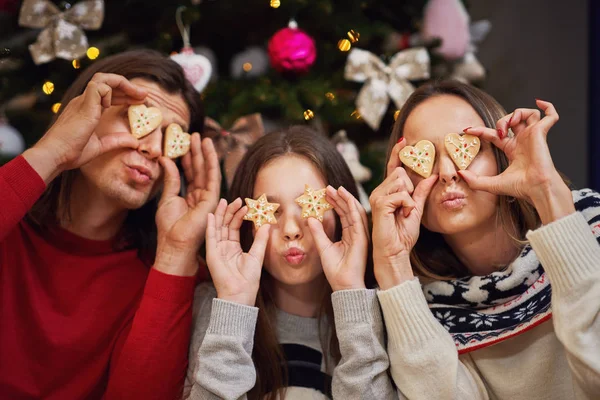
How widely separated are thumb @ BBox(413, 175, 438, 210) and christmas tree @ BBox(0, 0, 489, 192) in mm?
757

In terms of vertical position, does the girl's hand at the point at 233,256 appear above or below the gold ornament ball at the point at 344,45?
below

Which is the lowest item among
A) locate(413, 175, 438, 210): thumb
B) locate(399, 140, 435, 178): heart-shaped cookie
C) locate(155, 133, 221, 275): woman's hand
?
locate(155, 133, 221, 275): woman's hand

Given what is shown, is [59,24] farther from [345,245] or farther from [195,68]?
[345,245]

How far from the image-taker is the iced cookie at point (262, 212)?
150 cm

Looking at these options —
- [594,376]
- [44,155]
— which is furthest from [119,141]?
[594,376]

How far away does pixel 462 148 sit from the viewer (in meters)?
1.42

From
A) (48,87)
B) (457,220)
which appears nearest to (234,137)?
(48,87)

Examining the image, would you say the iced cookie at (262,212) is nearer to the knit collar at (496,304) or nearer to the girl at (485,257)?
the girl at (485,257)

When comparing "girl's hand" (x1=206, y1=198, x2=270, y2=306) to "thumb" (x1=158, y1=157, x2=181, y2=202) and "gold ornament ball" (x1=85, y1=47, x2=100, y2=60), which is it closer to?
"thumb" (x1=158, y1=157, x2=181, y2=202)

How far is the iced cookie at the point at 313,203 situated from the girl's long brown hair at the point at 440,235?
0.28m

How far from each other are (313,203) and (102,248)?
0.75 meters

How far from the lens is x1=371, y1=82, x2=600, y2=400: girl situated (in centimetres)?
123

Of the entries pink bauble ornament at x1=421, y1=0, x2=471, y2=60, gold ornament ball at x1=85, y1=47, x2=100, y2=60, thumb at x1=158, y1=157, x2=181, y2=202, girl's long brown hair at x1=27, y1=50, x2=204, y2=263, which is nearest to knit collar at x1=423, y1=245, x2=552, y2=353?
thumb at x1=158, y1=157, x2=181, y2=202

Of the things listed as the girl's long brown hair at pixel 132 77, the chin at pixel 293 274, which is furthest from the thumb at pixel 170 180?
the chin at pixel 293 274
